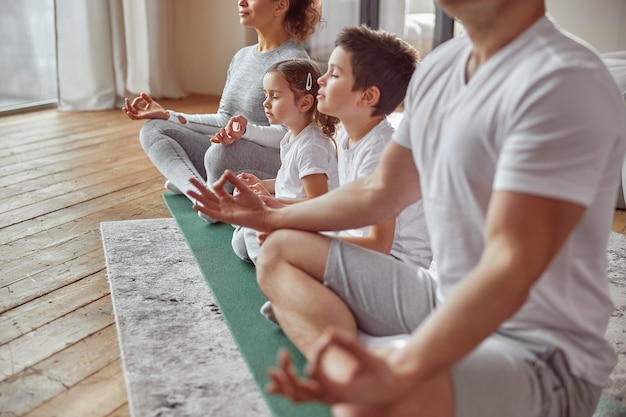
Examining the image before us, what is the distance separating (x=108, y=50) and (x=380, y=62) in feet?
11.0

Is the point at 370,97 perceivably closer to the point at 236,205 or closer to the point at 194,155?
the point at 236,205

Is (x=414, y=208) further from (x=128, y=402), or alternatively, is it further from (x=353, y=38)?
(x=128, y=402)

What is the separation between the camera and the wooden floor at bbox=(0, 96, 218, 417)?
4.89ft

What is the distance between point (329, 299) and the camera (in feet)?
4.40

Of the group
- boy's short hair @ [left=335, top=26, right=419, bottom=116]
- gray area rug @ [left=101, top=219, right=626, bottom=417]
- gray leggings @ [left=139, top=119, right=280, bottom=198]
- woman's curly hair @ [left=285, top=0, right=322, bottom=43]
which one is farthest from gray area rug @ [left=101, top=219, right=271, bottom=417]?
woman's curly hair @ [left=285, top=0, right=322, bottom=43]

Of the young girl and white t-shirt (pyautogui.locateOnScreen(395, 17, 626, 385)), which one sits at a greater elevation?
white t-shirt (pyautogui.locateOnScreen(395, 17, 626, 385))

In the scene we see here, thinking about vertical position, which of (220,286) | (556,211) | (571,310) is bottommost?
(220,286)

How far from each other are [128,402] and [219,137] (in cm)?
112

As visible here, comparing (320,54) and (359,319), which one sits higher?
(359,319)

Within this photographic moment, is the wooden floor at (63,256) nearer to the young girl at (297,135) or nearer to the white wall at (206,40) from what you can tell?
the young girl at (297,135)

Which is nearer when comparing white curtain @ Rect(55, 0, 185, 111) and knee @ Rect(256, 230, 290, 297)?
knee @ Rect(256, 230, 290, 297)

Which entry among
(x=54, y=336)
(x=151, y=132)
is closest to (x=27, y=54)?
(x=151, y=132)

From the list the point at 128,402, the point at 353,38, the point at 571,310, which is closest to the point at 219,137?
the point at 353,38

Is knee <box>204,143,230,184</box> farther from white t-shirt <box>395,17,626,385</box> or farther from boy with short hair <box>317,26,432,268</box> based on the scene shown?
white t-shirt <box>395,17,626,385</box>
